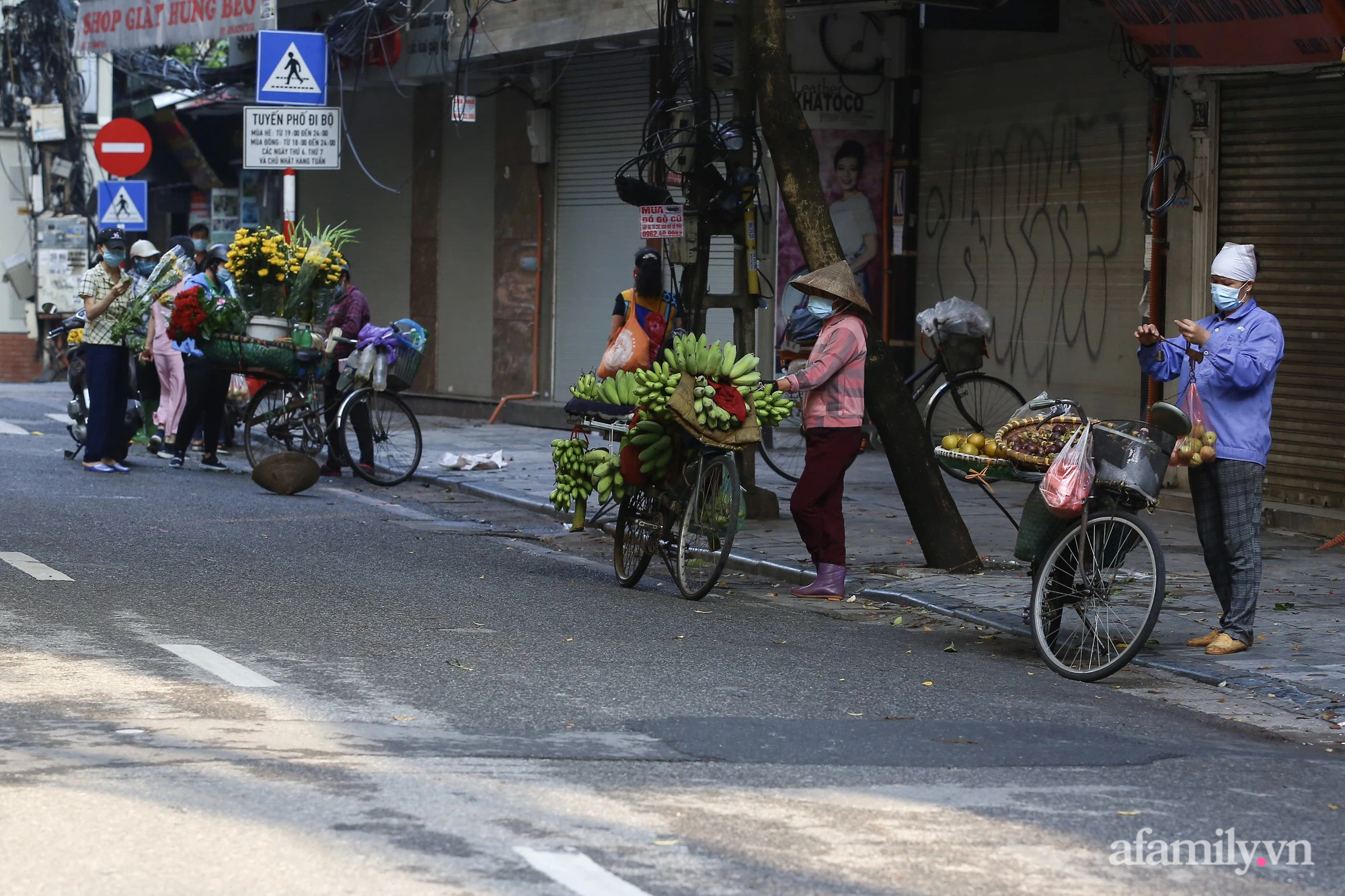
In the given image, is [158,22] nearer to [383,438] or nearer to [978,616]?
[383,438]

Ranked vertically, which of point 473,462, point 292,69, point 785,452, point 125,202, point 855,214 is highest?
point 292,69

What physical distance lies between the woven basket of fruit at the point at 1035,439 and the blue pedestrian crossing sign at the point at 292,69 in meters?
10.5

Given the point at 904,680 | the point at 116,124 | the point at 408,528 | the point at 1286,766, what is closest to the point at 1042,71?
the point at 408,528

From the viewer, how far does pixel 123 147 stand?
22.2 metres

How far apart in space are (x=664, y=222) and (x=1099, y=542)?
18.4ft

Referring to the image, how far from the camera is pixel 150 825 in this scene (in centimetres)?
480

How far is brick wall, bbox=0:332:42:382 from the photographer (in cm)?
2872

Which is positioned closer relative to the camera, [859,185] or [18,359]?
[859,185]

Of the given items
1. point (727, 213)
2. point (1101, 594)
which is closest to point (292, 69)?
point (727, 213)

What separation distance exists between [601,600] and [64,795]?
15.2 feet

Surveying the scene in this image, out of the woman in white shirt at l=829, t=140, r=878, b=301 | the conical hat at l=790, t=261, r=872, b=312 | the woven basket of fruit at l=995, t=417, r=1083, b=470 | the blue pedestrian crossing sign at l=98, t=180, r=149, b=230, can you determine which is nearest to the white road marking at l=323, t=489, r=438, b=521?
the conical hat at l=790, t=261, r=872, b=312

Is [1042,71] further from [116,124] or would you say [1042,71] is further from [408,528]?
[116,124]

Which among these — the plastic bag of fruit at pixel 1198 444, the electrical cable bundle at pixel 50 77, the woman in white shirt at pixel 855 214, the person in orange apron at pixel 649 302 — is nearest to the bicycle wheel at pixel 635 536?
the person in orange apron at pixel 649 302

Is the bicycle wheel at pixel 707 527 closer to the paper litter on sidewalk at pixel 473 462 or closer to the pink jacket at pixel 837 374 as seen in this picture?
the pink jacket at pixel 837 374
